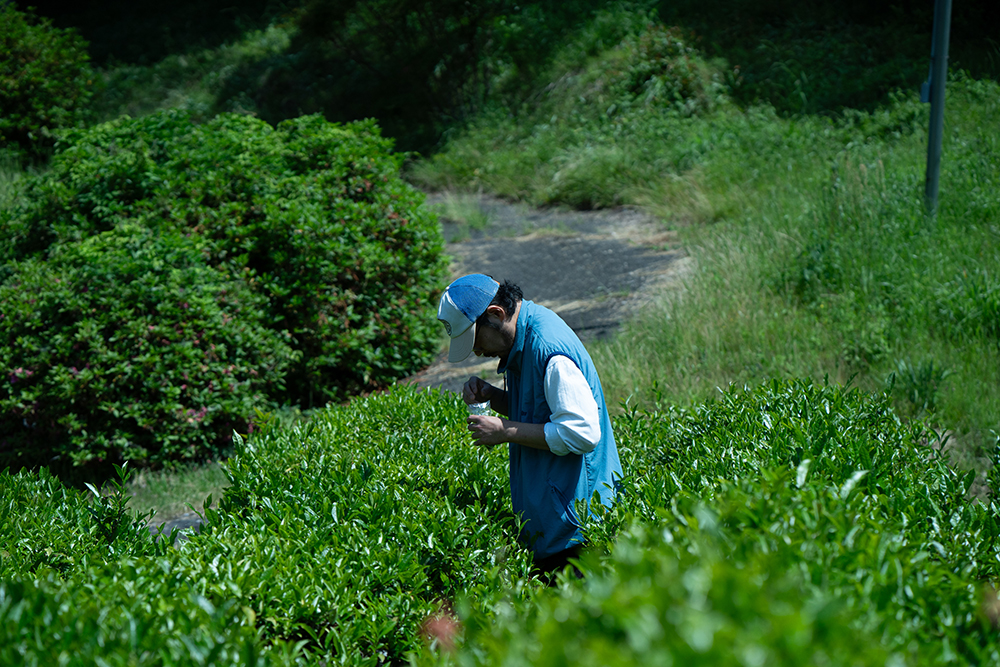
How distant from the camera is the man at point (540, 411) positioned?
2979mm

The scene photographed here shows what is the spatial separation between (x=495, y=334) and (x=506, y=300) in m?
0.15

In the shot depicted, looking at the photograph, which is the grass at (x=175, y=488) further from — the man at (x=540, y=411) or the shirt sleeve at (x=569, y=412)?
the shirt sleeve at (x=569, y=412)

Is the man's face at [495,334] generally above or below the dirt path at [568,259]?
above

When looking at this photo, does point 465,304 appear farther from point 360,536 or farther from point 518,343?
point 360,536

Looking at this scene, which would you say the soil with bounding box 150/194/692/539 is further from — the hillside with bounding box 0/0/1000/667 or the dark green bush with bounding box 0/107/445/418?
the dark green bush with bounding box 0/107/445/418

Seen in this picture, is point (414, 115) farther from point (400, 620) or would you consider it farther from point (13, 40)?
point (400, 620)

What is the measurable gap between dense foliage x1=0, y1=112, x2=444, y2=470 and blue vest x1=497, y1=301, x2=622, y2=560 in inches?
136

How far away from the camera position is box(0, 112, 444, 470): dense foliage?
566 cm

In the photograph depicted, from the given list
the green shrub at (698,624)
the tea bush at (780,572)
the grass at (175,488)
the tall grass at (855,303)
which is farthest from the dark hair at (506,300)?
the grass at (175,488)

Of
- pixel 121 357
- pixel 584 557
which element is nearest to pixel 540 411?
pixel 584 557

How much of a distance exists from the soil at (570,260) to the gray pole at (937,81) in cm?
232

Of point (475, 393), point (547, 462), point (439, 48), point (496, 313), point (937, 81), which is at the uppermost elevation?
point (439, 48)

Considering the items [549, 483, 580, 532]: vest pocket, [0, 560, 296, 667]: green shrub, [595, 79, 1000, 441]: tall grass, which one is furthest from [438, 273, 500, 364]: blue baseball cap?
[595, 79, 1000, 441]: tall grass

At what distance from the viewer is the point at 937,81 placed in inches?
260
